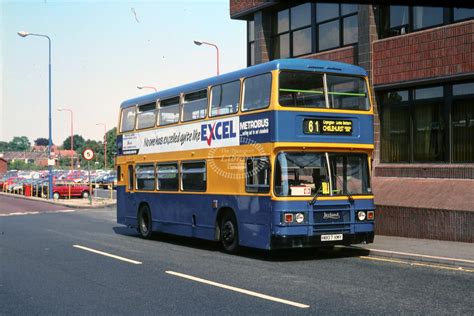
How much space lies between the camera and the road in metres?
8.10

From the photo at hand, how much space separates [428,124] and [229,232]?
26.4 ft

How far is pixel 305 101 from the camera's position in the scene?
1286cm

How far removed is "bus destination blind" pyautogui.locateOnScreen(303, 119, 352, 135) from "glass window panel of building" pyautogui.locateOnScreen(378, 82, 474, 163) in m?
6.08

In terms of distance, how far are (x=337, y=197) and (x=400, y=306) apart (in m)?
5.04

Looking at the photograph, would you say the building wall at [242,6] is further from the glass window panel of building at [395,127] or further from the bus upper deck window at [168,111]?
the bus upper deck window at [168,111]

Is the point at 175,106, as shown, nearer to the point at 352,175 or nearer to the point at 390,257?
the point at 352,175

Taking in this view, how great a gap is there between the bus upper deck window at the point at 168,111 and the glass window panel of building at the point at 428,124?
24.3 feet

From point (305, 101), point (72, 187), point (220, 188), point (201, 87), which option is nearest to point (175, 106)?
point (201, 87)

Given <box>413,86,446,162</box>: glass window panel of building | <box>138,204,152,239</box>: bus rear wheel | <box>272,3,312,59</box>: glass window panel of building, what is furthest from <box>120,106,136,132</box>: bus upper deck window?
<box>413,86,446,162</box>: glass window panel of building

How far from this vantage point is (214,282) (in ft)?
33.0

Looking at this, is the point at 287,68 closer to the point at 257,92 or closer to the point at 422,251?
the point at 257,92

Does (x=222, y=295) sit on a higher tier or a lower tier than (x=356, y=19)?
lower

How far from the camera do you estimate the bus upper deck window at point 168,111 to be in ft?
55.1

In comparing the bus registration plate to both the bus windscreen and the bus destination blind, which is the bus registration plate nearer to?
the bus destination blind
